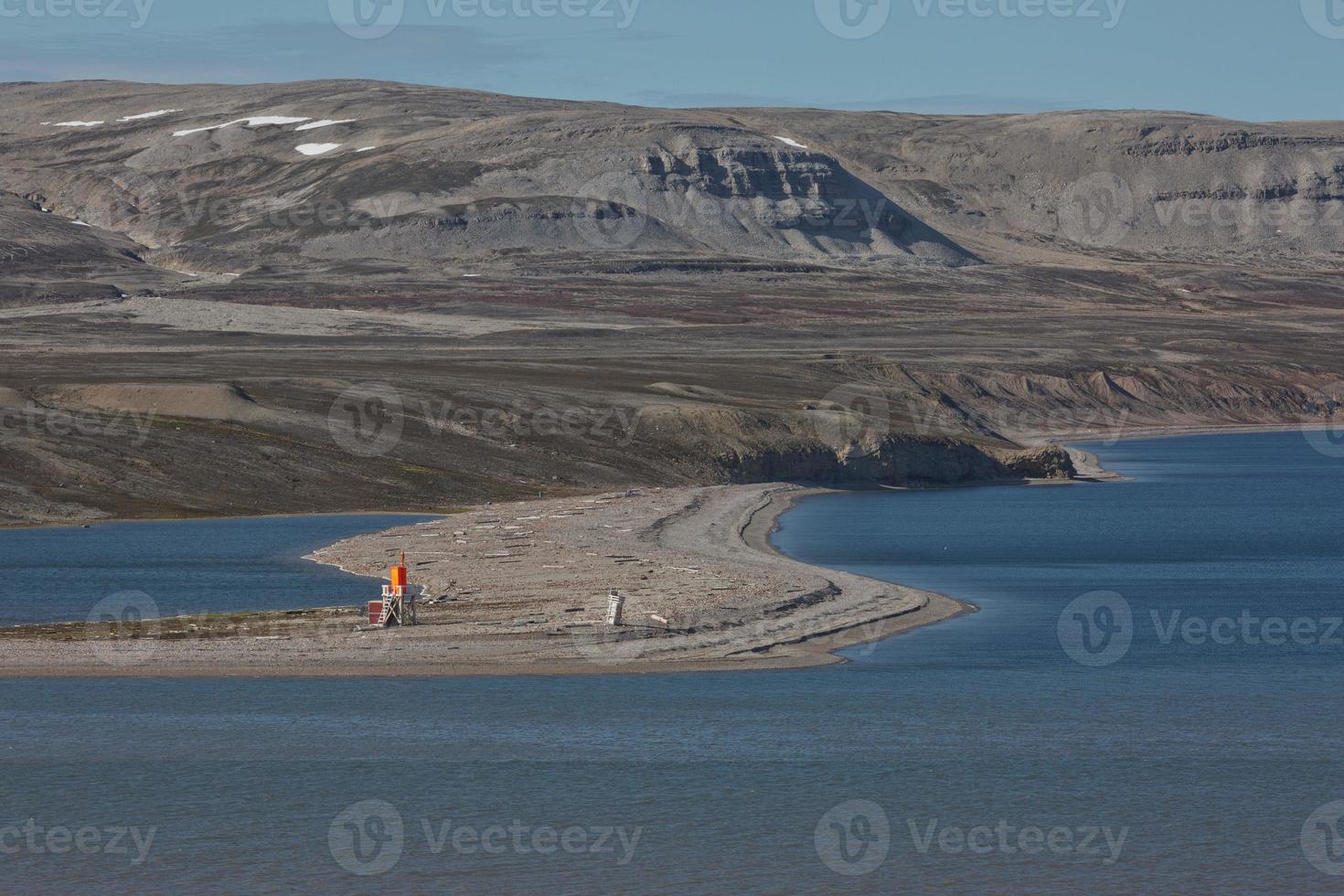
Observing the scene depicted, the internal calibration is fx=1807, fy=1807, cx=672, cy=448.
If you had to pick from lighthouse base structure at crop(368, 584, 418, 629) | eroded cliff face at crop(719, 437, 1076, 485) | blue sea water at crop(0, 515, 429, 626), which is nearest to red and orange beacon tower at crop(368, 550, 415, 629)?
lighthouse base structure at crop(368, 584, 418, 629)

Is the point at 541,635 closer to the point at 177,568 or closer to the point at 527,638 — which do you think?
the point at 527,638

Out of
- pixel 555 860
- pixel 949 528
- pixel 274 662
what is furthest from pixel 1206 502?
→ pixel 555 860

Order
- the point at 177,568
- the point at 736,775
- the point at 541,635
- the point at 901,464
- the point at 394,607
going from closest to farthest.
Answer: the point at 736,775 → the point at 541,635 → the point at 394,607 → the point at 177,568 → the point at 901,464

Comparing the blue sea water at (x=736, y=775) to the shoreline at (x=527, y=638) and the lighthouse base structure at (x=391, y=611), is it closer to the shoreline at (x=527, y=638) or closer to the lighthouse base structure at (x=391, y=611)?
the shoreline at (x=527, y=638)

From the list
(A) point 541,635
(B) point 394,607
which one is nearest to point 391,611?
(B) point 394,607

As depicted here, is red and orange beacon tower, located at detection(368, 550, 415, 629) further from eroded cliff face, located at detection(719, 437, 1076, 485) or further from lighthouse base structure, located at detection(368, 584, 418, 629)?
eroded cliff face, located at detection(719, 437, 1076, 485)

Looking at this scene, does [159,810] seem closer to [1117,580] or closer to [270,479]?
[1117,580]
